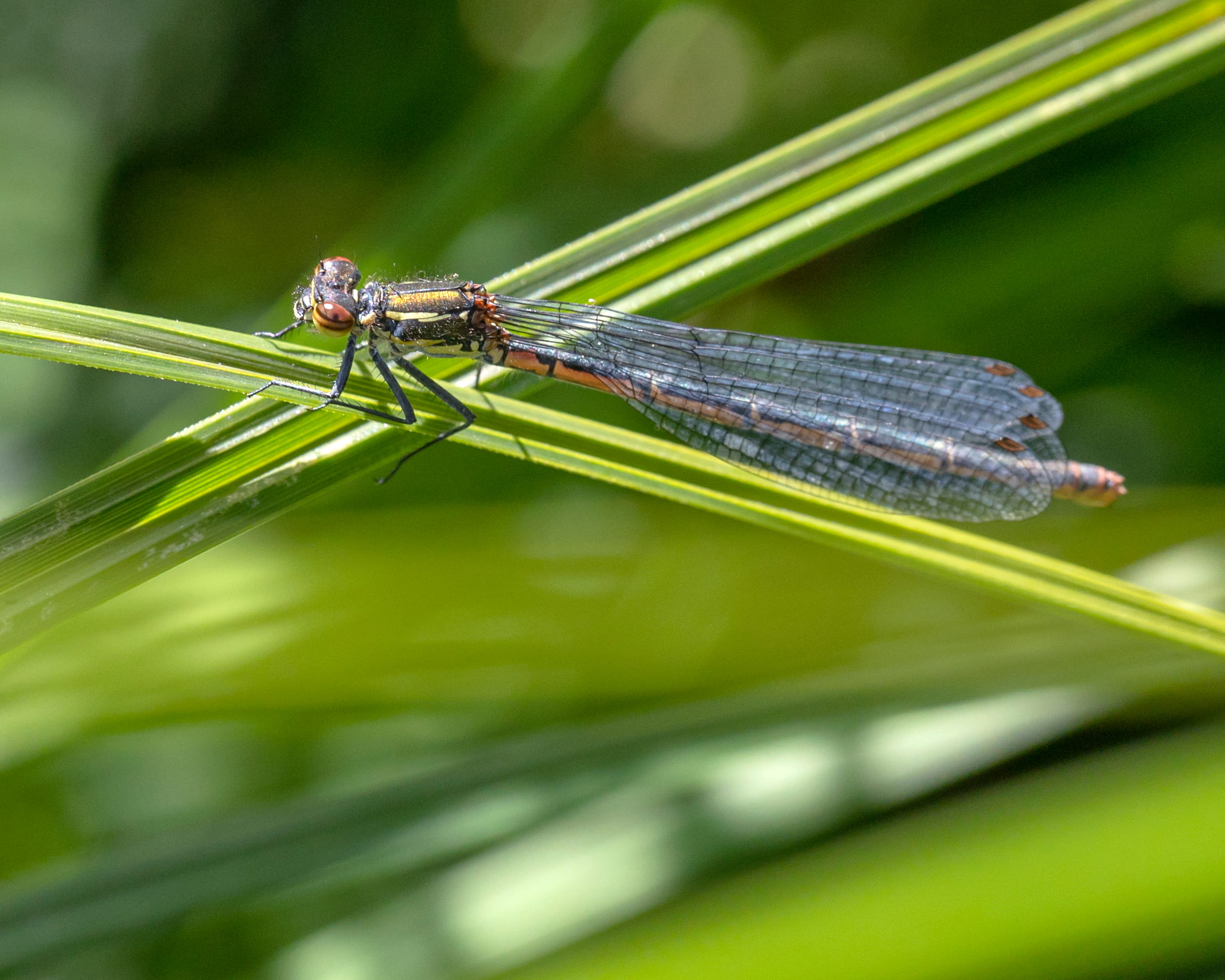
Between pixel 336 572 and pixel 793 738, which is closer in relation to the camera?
pixel 793 738

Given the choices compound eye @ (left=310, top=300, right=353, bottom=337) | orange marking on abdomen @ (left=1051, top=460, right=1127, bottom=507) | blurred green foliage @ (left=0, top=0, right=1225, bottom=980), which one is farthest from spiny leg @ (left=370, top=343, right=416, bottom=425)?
orange marking on abdomen @ (left=1051, top=460, right=1127, bottom=507)

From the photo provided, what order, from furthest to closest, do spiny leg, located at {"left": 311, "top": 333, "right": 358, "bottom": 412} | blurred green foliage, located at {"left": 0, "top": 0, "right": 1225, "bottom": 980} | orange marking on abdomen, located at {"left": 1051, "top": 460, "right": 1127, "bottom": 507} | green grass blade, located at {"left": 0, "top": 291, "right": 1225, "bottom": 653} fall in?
orange marking on abdomen, located at {"left": 1051, "top": 460, "right": 1127, "bottom": 507} < blurred green foliage, located at {"left": 0, "top": 0, "right": 1225, "bottom": 980} < spiny leg, located at {"left": 311, "top": 333, "right": 358, "bottom": 412} < green grass blade, located at {"left": 0, "top": 291, "right": 1225, "bottom": 653}

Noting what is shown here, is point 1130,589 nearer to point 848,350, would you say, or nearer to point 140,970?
point 848,350

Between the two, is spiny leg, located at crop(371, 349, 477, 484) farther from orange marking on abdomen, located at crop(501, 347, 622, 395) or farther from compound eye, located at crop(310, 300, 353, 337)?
compound eye, located at crop(310, 300, 353, 337)

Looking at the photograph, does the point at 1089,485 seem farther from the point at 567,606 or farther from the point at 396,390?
the point at 396,390

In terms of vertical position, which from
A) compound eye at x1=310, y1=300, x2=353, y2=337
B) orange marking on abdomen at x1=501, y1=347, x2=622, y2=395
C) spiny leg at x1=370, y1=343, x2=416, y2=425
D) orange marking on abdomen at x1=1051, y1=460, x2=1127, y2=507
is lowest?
orange marking on abdomen at x1=1051, y1=460, x2=1127, y2=507

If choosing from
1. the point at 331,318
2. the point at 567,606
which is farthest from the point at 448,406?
the point at 567,606

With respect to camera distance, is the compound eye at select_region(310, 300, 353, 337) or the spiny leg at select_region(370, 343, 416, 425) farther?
the compound eye at select_region(310, 300, 353, 337)

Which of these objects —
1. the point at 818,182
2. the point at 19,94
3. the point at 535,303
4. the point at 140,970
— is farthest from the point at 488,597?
the point at 19,94
